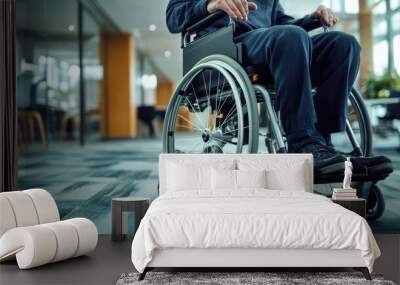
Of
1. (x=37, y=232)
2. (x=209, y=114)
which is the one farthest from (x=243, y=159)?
(x=37, y=232)

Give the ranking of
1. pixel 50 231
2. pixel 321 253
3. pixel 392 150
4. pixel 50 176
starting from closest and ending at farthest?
1. pixel 321 253
2. pixel 50 231
3. pixel 392 150
4. pixel 50 176

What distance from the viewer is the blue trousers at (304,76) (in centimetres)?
380

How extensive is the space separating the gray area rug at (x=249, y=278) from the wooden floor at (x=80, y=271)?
0.50 feet

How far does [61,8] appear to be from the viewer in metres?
4.69

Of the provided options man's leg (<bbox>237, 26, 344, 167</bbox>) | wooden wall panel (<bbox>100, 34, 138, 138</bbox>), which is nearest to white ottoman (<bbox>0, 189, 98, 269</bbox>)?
wooden wall panel (<bbox>100, 34, 138, 138</bbox>)

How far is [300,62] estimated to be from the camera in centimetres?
386

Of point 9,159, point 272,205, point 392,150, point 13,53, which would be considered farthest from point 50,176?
point 392,150

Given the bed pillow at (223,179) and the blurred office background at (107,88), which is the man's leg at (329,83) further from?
the bed pillow at (223,179)

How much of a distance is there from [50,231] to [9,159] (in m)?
1.42

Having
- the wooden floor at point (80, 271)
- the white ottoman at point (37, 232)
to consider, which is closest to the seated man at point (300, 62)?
the wooden floor at point (80, 271)

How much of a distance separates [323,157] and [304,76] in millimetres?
555

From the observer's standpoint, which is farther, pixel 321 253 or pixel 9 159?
pixel 9 159

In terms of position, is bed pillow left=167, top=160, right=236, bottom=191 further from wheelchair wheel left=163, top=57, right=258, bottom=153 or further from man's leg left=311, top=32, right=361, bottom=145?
man's leg left=311, top=32, right=361, bottom=145

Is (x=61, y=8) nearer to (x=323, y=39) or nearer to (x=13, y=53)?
(x=13, y=53)
